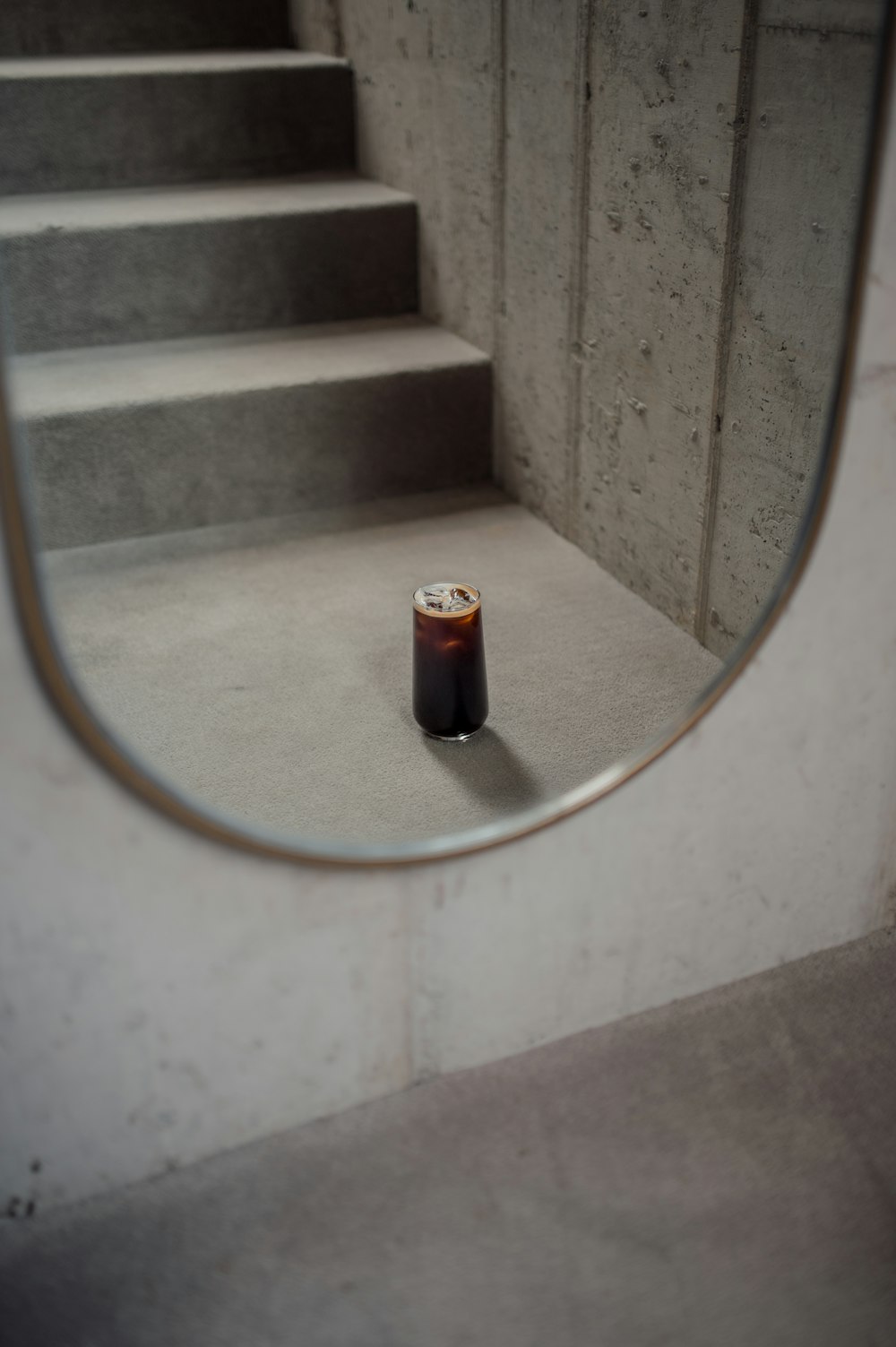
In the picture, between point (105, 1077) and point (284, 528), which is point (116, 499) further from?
point (105, 1077)

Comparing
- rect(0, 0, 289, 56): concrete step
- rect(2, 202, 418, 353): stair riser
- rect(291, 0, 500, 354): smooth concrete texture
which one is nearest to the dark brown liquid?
rect(291, 0, 500, 354): smooth concrete texture

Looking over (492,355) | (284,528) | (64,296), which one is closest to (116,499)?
(284,528)

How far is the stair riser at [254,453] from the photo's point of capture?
1903mm

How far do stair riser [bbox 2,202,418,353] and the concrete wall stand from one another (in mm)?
115

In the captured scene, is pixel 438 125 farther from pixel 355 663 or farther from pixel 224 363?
pixel 355 663

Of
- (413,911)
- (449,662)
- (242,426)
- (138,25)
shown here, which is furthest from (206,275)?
(413,911)

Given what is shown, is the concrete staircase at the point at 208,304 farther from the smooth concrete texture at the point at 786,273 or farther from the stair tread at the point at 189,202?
the smooth concrete texture at the point at 786,273

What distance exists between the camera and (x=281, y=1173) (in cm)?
95

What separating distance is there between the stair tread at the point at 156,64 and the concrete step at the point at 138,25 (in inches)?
1.7

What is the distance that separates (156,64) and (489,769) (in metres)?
1.69

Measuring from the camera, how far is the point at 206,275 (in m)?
2.15

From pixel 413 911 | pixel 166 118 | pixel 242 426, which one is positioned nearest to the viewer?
pixel 413 911

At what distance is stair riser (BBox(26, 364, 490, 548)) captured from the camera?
6.24ft

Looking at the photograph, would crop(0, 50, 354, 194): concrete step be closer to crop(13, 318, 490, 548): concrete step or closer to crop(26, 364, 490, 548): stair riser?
crop(13, 318, 490, 548): concrete step
